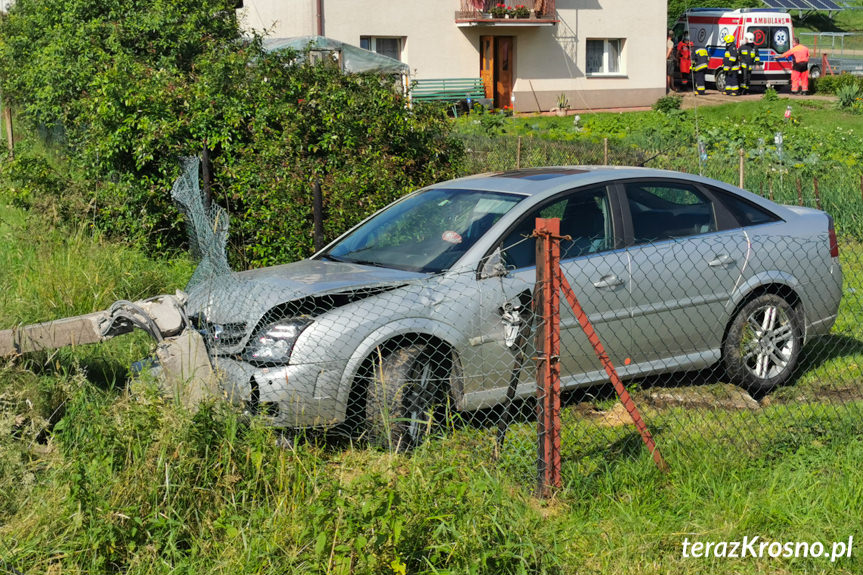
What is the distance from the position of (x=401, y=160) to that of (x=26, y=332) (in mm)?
4924

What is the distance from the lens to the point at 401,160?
9.30 m

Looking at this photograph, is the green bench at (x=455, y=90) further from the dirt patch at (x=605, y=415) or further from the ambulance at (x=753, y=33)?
the dirt patch at (x=605, y=415)

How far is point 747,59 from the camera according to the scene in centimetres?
3453

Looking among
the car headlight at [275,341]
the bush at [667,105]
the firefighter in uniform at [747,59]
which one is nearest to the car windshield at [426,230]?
the car headlight at [275,341]

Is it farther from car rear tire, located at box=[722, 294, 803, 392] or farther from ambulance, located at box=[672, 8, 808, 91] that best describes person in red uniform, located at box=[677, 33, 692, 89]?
car rear tire, located at box=[722, 294, 803, 392]

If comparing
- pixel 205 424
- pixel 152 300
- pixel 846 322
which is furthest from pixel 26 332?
pixel 846 322

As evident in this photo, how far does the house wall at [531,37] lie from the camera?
90.3ft

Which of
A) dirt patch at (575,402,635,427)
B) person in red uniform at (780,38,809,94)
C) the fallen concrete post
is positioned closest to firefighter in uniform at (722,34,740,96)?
person in red uniform at (780,38,809,94)

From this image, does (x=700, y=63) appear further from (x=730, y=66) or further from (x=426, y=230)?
(x=426, y=230)

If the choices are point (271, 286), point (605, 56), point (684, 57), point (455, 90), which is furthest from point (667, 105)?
point (271, 286)

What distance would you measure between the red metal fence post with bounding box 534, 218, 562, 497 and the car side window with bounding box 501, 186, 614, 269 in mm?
1515

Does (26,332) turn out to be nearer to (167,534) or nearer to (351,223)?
(167,534)

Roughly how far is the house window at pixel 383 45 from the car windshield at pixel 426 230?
2283cm

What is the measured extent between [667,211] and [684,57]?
106 ft
